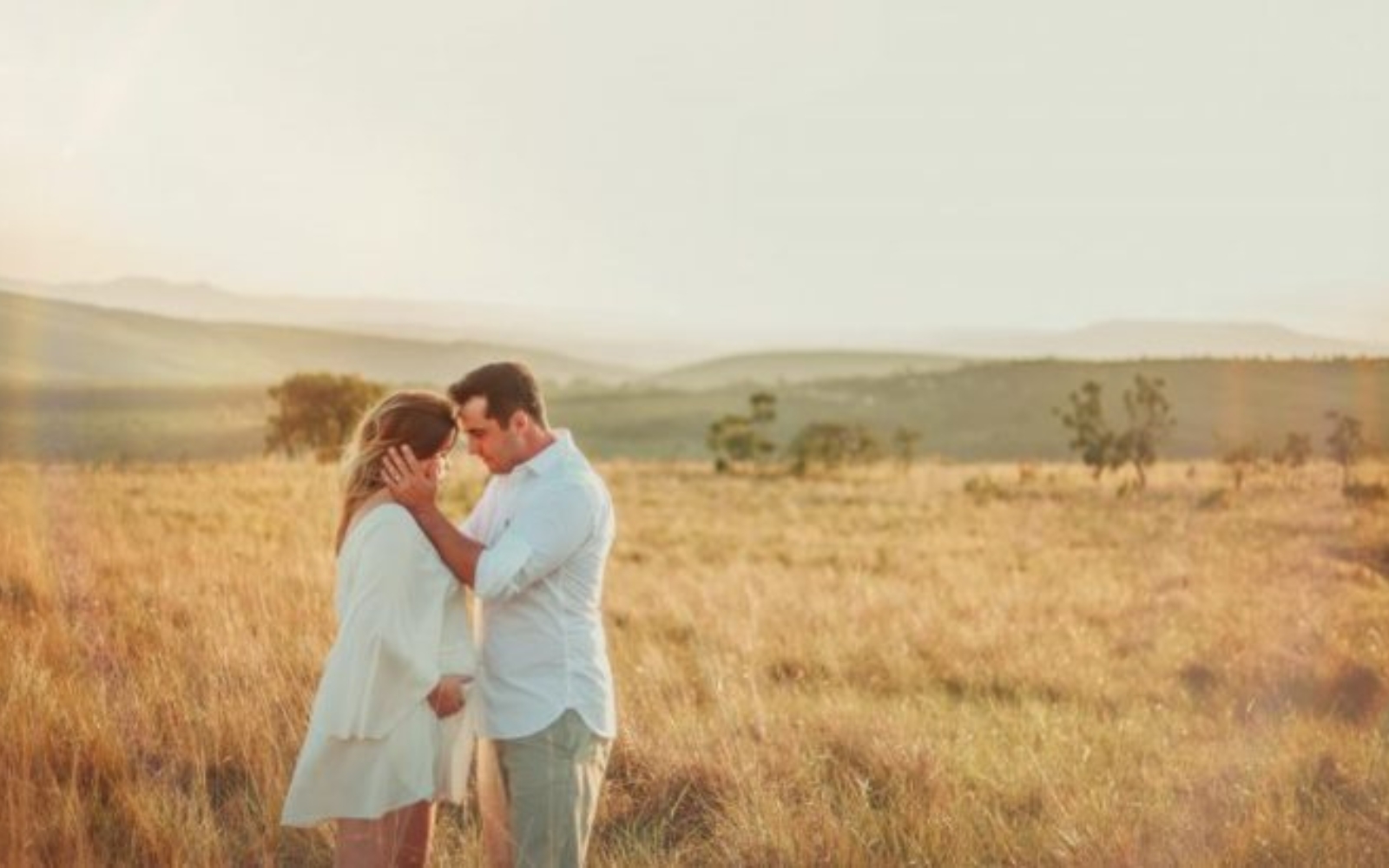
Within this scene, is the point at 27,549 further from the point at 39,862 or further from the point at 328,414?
the point at 328,414

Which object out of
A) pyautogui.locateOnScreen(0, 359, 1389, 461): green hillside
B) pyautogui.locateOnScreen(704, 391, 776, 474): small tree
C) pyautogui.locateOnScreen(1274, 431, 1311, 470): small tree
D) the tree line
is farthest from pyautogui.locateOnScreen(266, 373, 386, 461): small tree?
pyautogui.locateOnScreen(0, 359, 1389, 461): green hillside

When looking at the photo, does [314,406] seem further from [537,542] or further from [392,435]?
[537,542]

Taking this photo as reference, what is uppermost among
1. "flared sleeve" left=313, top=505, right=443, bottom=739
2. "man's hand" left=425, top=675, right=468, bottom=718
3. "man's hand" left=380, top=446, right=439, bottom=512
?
"man's hand" left=380, top=446, right=439, bottom=512

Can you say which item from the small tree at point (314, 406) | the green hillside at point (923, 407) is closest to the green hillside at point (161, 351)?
the green hillside at point (923, 407)

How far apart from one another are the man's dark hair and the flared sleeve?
0.39 m

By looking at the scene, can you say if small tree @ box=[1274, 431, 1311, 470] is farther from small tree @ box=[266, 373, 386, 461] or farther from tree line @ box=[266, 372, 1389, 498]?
small tree @ box=[266, 373, 386, 461]

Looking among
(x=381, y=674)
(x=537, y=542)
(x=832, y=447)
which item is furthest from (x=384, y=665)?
(x=832, y=447)

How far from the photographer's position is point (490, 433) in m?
4.46

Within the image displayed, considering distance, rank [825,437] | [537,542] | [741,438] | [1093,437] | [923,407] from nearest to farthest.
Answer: [537,542] < [1093,437] < [825,437] < [741,438] < [923,407]

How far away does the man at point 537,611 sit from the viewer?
14.4 ft

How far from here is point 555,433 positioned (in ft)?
15.3

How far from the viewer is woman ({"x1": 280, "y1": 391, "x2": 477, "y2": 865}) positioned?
4344mm

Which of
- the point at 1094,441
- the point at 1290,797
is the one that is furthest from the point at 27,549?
the point at 1094,441

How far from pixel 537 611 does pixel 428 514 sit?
0.43 metres
